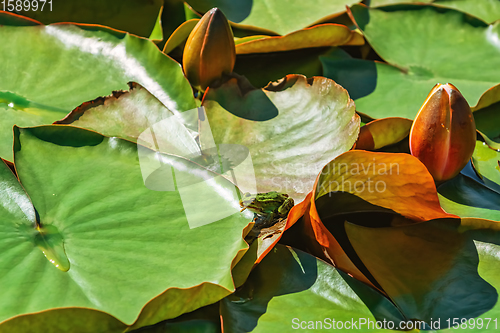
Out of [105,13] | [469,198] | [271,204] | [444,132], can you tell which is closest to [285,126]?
[271,204]

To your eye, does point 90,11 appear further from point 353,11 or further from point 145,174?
point 353,11

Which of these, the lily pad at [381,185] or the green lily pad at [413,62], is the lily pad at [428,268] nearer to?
the lily pad at [381,185]

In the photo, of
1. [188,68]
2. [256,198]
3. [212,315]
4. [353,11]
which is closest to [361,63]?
[353,11]

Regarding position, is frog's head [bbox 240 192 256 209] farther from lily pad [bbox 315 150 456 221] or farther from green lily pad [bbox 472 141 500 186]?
green lily pad [bbox 472 141 500 186]

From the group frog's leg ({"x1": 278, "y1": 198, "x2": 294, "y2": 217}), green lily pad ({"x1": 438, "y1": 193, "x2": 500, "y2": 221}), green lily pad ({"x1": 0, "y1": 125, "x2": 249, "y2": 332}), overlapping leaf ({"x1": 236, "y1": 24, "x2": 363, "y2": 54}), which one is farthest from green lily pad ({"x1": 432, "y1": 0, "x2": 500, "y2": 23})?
green lily pad ({"x1": 0, "y1": 125, "x2": 249, "y2": 332})

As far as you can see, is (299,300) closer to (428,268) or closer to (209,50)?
(428,268)

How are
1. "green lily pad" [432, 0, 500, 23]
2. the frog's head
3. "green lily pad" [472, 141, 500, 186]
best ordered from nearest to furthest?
the frog's head, "green lily pad" [472, 141, 500, 186], "green lily pad" [432, 0, 500, 23]
